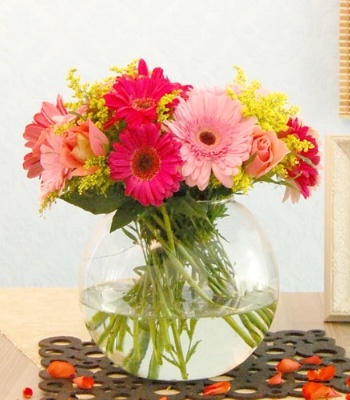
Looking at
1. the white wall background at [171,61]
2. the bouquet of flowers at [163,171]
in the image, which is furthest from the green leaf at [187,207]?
the white wall background at [171,61]

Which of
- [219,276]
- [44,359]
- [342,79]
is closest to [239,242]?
[219,276]

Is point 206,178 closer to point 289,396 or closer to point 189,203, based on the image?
point 189,203

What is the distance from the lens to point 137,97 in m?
1.15

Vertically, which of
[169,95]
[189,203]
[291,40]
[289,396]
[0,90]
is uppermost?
[291,40]

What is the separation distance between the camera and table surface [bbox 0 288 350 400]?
1.30 m

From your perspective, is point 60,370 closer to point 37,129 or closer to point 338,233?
point 37,129

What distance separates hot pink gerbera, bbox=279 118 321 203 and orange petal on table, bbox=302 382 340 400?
25cm

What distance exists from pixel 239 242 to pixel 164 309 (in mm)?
133

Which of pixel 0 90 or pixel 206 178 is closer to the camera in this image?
pixel 206 178

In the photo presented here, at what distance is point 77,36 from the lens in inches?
148

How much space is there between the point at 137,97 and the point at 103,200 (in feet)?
0.44

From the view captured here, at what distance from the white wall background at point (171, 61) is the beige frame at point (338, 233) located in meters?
2.19

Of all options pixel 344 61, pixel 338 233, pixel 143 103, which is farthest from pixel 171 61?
pixel 143 103

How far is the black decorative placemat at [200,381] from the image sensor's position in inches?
47.2
